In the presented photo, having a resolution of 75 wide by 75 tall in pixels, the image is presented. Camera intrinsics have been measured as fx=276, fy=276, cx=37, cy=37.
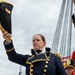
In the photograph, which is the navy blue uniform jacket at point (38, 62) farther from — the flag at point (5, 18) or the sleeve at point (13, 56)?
the flag at point (5, 18)

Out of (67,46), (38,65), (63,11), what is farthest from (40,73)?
(63,11)

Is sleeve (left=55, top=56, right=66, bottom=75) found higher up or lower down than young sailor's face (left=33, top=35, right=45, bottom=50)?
lower down

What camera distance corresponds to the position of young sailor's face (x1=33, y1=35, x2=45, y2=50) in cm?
401

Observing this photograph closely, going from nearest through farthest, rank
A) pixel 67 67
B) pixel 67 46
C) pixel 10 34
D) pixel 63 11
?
pixel 10 34
pixel 67 67
pixel 67 46
pixel 63 11

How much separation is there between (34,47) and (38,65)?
0.27 metres

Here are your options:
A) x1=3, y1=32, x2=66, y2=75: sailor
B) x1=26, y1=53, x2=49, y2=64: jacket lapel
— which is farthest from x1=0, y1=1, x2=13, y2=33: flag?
x1=26, y1=53, x2=49, y2=64: jacket lapel

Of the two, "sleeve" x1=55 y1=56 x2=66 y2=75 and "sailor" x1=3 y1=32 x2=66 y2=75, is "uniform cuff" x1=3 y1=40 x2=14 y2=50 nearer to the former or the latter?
"sailor" x1=3 y1=32 x2=66 y2=75

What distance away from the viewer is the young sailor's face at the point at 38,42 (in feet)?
13.2

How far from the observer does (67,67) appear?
20.6 ft

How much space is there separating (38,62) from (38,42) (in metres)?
0.29

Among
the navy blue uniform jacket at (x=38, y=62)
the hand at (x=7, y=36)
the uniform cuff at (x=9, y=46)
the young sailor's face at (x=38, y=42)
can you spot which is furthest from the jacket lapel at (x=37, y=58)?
the hand at (x=7, y=36)

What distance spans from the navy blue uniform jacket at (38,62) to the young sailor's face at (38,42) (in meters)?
0.11

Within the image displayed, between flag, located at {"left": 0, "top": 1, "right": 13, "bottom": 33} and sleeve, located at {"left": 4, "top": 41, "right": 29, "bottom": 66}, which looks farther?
sleeve, located at {"left": 4, "top": 41, "right": 29, "bottom": 66}

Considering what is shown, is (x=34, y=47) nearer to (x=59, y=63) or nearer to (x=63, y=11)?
(x=59, y=63)
